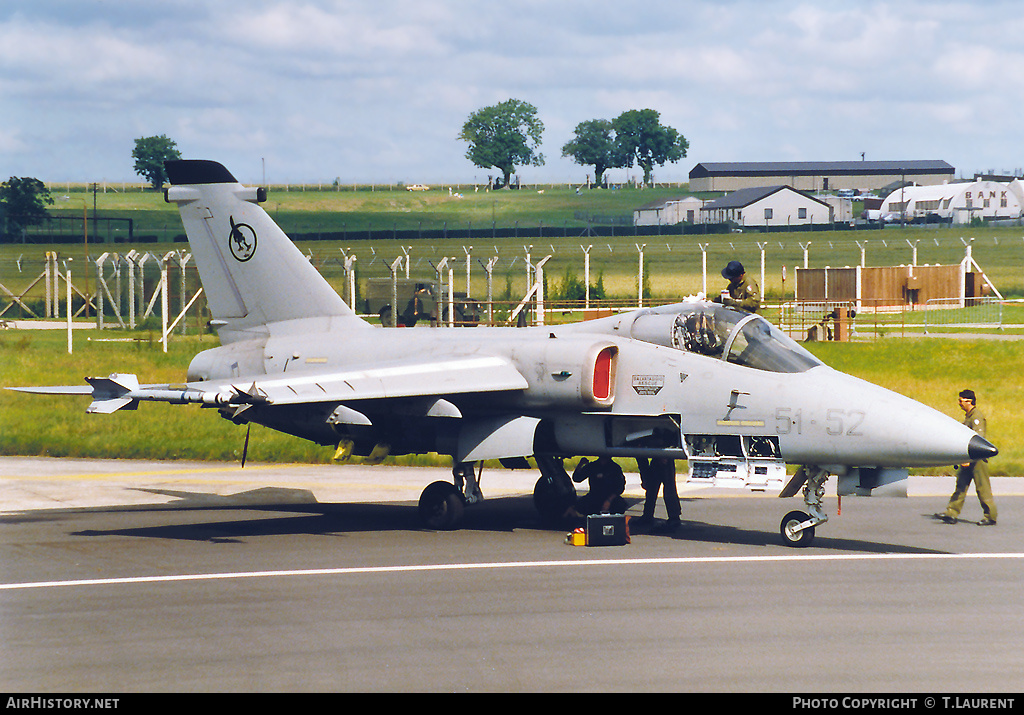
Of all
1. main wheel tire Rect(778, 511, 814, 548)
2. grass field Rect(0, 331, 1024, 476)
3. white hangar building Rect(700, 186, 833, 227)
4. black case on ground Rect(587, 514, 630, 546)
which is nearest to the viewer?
main wheel tire Rect(778, 511, 814, 548)

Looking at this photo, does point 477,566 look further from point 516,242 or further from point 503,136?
point 503,136

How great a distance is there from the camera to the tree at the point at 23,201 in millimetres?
61750

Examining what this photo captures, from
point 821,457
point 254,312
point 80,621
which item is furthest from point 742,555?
point 254,312

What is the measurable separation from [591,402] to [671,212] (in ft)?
237

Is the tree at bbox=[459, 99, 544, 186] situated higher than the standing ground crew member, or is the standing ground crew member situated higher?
the tree at bbox=[459, 99, 544, 186]

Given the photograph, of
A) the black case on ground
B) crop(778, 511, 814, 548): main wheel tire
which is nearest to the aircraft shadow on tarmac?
crop(778, 511, 814, 548): main wheel tire

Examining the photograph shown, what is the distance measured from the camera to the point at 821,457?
13.7 metres

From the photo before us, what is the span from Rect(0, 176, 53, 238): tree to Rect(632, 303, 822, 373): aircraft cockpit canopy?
53.9 m

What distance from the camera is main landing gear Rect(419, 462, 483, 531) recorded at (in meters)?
15.6

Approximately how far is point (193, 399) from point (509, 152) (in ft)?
305

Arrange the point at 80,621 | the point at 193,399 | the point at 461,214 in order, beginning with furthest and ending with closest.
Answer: the point at 461,214
the point at 193,399
the point at 80,621

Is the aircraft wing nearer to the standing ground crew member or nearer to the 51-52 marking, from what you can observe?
the standing ground crew member

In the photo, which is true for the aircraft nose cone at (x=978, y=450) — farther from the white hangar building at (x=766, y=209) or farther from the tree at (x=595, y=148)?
the tree at (x=595, y=148)
